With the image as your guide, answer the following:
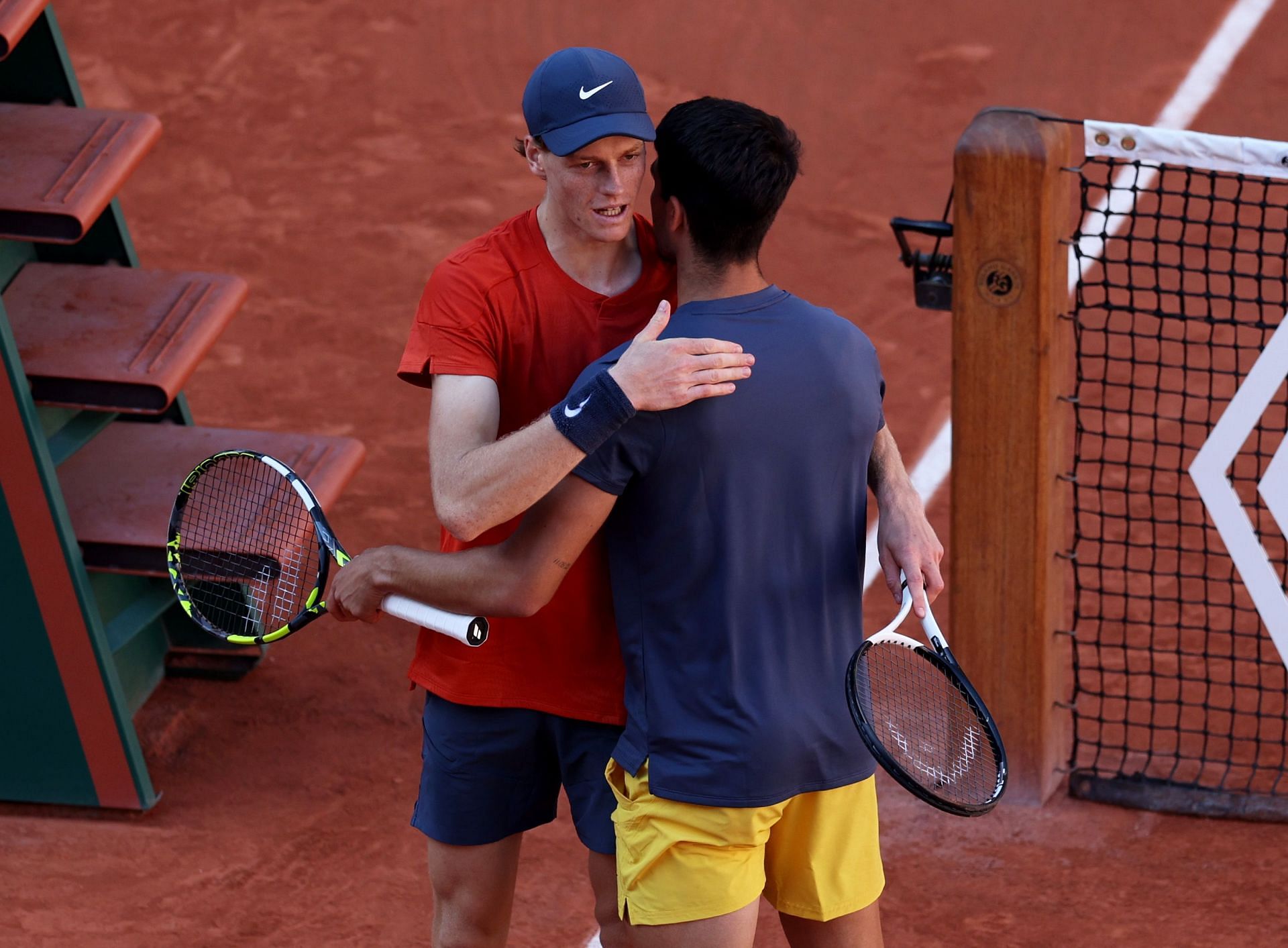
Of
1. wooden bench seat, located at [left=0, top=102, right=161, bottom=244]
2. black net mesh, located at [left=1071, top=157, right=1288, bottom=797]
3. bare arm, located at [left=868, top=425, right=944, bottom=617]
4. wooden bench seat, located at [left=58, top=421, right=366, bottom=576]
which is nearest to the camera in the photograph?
bare arm, located at [left=868, top=425, right=944, bottom=617]

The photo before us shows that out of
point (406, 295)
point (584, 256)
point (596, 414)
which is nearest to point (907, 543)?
point (596, 414)

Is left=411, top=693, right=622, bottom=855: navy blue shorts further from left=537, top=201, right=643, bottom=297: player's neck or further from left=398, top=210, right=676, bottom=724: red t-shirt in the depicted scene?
left=537, top=201, right=643, bottom=297: player's neck

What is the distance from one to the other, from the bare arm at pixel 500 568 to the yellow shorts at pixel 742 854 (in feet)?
1.29

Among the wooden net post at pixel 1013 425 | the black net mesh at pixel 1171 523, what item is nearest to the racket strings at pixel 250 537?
the wooden net post at pixel 1013 425

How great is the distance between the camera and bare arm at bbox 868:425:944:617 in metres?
2.97

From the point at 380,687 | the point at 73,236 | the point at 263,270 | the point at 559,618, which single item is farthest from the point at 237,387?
the point at 559,618

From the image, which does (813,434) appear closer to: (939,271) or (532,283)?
(532,283)

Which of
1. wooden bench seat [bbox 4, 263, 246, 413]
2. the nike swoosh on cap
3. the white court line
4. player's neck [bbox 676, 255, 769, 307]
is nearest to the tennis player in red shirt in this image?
the nike swoosh on cap

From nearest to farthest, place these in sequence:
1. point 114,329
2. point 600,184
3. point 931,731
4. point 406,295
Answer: point 600,184 → point 931,731 → point 114,329 → point 406,295

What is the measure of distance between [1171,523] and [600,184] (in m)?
3.07

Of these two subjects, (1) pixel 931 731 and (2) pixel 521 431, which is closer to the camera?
(2) pixel 521 431

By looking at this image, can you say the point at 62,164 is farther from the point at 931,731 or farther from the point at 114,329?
the point at 931,731

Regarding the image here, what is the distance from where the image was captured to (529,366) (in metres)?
3.08

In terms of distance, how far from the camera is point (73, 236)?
4.30 meters
